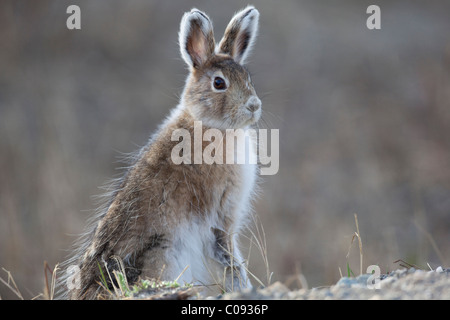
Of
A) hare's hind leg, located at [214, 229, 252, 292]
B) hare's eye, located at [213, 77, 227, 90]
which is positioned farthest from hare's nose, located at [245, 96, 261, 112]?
hare's hind leg, located at [214, 229, 252, 292]

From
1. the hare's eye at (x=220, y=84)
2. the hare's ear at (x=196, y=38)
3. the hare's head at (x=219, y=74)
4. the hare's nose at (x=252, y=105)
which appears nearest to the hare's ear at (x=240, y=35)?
the hare's head at (x=219, y=74)

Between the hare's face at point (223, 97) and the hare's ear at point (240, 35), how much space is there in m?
0.41

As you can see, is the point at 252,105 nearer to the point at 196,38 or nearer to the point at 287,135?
the point at 196,38

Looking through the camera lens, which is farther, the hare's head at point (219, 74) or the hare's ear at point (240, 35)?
the hare's ear at point (240, 35)

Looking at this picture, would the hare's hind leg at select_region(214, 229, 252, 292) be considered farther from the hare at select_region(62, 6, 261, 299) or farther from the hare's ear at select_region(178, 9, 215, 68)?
the hare's ear at select_region(178, 9, 215, 68)

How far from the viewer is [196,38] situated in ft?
23.1

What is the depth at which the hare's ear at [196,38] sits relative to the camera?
6.99 metres

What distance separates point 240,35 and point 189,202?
7.69 feet

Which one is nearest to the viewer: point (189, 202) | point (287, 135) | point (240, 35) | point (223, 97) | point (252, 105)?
point (189, 202)

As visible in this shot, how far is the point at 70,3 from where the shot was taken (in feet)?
63.5

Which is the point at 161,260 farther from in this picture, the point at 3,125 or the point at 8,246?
A: the point at 3,125

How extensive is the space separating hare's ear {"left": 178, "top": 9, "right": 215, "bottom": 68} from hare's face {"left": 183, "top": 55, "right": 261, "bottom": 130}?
0.64 feet

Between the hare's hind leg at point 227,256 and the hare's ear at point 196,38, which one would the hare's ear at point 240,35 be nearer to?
the hare's ear at point 196,38

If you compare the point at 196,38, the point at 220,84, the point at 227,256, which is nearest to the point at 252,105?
the point at 220,84
